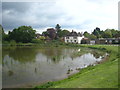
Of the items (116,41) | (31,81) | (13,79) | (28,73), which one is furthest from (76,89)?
(116,41)

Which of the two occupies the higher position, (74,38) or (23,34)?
(23,34)

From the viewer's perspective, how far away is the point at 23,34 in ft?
218

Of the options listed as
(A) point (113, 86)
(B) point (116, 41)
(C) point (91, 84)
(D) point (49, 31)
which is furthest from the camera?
(D) point (49, 31)

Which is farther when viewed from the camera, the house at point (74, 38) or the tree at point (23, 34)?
the house at point (74, 38)

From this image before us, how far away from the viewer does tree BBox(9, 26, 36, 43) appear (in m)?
66.5

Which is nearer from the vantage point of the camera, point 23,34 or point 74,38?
point 23,34

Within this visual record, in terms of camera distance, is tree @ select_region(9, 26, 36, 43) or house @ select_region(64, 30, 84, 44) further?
house @ select_region(64, 30, 84, 44)

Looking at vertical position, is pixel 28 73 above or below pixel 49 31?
below

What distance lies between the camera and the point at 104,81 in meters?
8.61

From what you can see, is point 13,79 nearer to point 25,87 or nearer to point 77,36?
point 25,87

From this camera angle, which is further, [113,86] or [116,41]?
[116,41]

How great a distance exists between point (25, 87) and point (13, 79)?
8.21ft

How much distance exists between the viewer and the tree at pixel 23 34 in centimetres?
6650

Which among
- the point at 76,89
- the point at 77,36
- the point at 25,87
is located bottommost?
the point at 25,87
